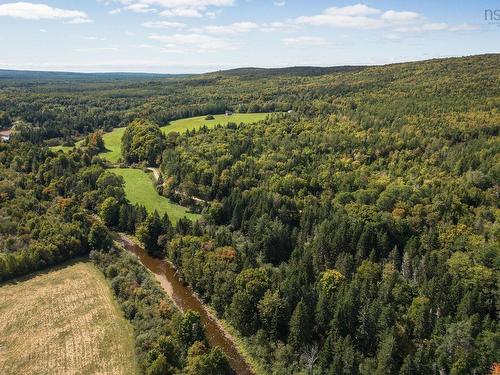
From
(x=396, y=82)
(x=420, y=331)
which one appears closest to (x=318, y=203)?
(x=420, y=331)

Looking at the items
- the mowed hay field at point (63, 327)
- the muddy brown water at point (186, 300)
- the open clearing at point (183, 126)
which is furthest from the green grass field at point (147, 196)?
the mowed hay field at point (63, 327)

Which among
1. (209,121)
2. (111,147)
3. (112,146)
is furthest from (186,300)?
(209,121)

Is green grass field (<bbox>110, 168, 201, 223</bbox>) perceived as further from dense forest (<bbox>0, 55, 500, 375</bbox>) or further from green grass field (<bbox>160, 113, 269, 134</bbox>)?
green grass field (<bbox>160, 113, 269, 134</bbox>)

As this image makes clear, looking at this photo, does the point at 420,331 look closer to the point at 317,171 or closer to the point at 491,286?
the point at 491,286

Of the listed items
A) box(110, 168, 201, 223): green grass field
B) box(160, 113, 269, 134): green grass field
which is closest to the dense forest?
box(110, 168, 201, 223): green grass field

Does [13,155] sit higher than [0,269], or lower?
higher

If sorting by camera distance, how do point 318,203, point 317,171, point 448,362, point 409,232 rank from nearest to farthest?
point 448,362 < point 409,232 < point 318,203 < point 317,171
